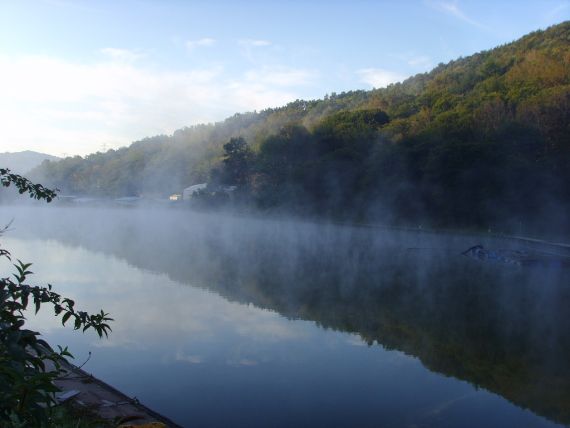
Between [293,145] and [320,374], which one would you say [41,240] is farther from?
[293,145]

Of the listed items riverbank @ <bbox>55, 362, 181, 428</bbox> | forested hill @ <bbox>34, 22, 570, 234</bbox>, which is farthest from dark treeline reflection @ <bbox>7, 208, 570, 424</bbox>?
forested hill @ <bbox>34, 22, 570, 234</bbox>

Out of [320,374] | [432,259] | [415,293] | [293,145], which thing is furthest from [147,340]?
[293,145]

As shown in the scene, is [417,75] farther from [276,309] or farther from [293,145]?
[276,309]

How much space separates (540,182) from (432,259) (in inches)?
444

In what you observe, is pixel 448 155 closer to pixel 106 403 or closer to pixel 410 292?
pixel 410 292

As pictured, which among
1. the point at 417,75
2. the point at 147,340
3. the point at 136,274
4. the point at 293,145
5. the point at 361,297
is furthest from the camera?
the point at 417,75

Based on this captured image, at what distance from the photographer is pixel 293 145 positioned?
1688 inches

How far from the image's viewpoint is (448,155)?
2969cm

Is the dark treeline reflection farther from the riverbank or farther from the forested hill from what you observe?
the forested hill

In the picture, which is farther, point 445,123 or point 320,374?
point 445,123

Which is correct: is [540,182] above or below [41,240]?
above

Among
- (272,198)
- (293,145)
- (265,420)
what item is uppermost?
(293,145)

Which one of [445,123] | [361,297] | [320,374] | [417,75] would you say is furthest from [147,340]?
[417,75]

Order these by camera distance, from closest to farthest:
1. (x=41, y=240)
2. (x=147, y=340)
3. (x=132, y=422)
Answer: (x=132, y=422) < (x=147, y=340) < (x=41, y=240)
